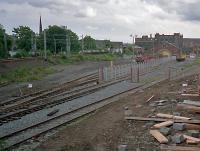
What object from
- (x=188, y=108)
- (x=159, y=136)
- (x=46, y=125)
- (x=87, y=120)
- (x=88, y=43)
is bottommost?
(x=46, y=125)

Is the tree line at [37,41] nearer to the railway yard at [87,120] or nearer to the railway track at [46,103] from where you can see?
the railway track at [46,103]

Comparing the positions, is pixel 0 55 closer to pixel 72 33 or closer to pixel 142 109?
pixel 142 109

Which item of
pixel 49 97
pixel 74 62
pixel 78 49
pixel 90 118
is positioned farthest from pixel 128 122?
pixel 78 49

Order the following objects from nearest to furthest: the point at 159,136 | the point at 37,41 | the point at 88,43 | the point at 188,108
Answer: the point at 159,136 → the point at 188,108 → the point at 37,41 → the point at 88,43

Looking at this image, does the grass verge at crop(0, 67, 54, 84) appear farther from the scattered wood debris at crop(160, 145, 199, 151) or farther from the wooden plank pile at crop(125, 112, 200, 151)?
the scattered wood debris at crop(160, 145, 199, 151)

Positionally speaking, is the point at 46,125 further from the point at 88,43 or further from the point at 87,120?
the point at 88,43

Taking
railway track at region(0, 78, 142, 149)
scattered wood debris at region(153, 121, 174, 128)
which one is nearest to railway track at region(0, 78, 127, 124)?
railway track at region(0, 78, 142, 149)

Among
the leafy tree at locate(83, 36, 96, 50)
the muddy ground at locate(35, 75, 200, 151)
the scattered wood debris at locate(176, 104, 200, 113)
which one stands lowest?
the muddy ground at locate(35, 75, 200, 151)

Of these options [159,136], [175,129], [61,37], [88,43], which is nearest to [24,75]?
[175,129]

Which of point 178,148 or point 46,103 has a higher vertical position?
point 178,148

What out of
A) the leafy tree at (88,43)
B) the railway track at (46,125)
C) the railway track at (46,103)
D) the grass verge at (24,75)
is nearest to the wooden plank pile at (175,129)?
the railway track at (46,125)

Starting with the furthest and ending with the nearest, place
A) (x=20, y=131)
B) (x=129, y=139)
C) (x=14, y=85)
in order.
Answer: (x=14, y=85)
(x=20, y=131)
(x=129, y=139)

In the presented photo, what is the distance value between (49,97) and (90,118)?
24.9 feet

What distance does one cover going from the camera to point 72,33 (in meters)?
77.6
